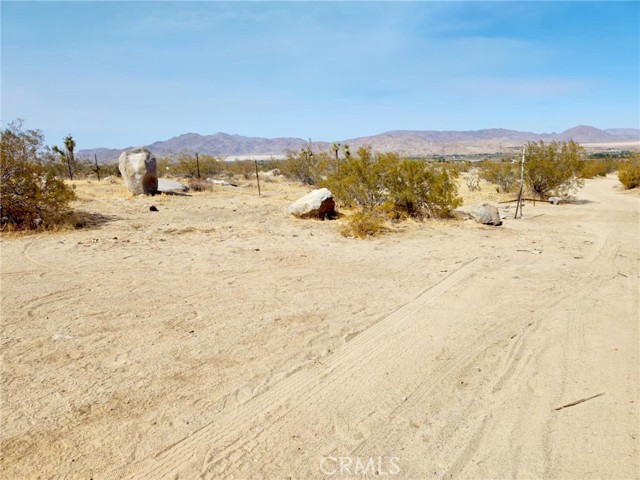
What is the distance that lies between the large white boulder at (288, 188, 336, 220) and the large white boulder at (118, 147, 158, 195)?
8692 mm

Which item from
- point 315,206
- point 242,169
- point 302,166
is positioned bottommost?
point 315,206

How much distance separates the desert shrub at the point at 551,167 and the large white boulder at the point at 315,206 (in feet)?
38.3

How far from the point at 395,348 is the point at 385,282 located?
2.37m

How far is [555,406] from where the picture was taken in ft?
11.6

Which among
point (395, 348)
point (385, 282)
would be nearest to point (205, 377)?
point (395, 348)

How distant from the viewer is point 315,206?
12.6 meters

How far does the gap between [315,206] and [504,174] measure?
14.6 m

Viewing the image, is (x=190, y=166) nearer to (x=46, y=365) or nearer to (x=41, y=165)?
(x=41, y=165)

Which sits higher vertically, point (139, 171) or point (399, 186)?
point (139, 171)

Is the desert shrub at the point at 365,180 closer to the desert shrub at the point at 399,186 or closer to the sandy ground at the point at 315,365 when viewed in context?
the desert shrub at the point at 399,186

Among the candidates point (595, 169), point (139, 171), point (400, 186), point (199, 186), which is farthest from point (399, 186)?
point (595, 169)

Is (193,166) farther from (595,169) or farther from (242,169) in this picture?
(595,169)

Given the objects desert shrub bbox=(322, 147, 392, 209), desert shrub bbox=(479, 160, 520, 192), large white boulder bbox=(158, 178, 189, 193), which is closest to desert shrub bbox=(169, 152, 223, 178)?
large white boulder bbox=(158, 178, 189, 193)

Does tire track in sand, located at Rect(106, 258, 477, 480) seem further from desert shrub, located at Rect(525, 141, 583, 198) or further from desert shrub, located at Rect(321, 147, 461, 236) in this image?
desert shrub, located at Rect(525, 141, 583, 198)
